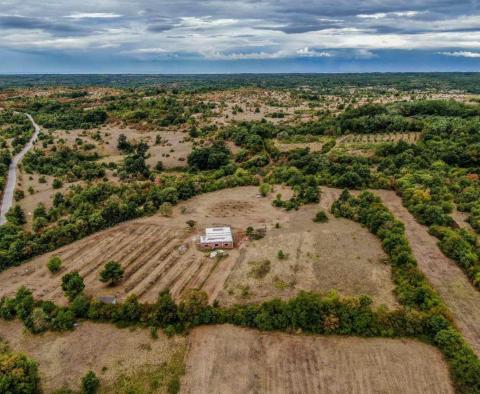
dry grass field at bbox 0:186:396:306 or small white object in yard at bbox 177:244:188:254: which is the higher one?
small white object in yard at bbox 177:244:188:254

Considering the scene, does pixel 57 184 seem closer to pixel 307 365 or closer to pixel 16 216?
pixel 16 216

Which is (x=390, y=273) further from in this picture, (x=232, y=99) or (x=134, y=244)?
(x=232, y=99)

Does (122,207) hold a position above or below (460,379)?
above

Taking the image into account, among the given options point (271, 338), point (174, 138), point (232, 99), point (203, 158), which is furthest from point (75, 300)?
point (232, 99)

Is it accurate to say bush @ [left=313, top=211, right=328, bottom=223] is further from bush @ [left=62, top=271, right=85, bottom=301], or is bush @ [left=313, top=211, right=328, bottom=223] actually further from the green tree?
the green tree

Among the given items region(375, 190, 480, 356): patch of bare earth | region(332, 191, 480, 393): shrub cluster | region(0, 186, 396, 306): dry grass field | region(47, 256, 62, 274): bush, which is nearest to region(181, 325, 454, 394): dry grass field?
region(332, 191, 480, 393): shrub cluster

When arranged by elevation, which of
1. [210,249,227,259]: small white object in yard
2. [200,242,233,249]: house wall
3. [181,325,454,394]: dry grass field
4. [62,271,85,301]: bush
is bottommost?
[181,325,454,394]: dry grass field

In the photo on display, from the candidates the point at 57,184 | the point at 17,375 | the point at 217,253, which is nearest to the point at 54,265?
the point at 17,375
